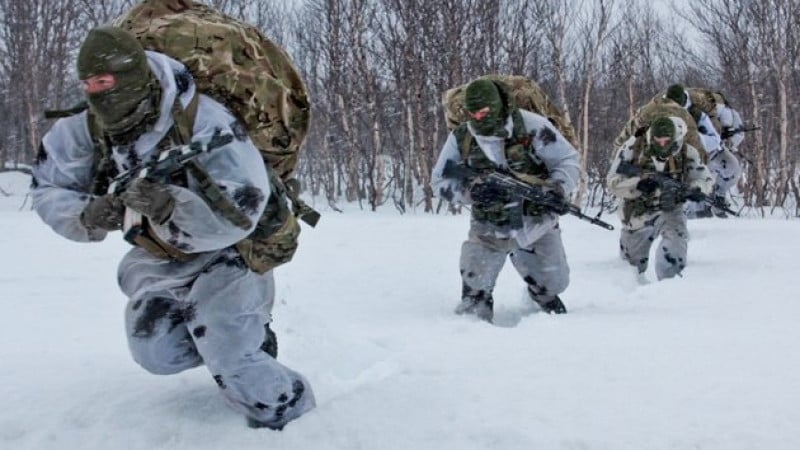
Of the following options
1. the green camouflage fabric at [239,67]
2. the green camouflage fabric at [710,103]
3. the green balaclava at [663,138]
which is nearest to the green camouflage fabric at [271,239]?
the green camouflage fabric at [239,67]

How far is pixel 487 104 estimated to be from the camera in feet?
15.1

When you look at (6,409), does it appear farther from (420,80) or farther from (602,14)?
(602,14)

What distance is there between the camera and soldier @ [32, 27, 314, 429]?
216cm

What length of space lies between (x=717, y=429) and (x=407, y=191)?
16303 millimetres

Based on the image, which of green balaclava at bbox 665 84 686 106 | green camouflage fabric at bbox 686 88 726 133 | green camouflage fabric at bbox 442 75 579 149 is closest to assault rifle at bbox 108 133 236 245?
green camouflage fabric at bbox 442 75 579 149

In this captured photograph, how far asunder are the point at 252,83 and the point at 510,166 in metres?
2.79

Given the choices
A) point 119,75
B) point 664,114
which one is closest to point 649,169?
point 664,114

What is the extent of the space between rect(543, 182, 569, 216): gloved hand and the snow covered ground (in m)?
0.72

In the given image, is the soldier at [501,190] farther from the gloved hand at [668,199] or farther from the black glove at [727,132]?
the black glove at [727,132]

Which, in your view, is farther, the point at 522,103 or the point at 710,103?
the point at 710,103

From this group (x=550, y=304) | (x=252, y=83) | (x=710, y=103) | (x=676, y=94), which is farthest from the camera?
(x=710, y=103)

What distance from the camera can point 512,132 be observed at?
16.0ft

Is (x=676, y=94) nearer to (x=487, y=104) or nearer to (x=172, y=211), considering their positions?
(x=487, y=104)

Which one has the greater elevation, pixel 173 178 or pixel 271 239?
pixel 173 178
